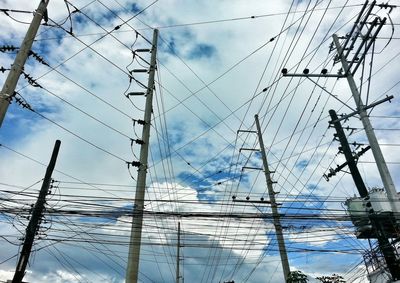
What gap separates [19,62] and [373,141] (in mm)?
11290

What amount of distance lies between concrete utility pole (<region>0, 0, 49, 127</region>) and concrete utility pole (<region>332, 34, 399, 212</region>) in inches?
433

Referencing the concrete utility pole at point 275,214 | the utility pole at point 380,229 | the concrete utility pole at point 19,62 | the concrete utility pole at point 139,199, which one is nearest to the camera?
the concrete utility pole at point 19,62

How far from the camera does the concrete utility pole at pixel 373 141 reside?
32.4ft

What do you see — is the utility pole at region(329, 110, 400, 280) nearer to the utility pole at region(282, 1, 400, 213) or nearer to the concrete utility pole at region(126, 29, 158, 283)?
the utility pole at region(282, 1, 400, 213)

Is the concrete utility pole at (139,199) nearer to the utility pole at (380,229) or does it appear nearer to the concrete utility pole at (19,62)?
the concrete utility pole at (19,62)

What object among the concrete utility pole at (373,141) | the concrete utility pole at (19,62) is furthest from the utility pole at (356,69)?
the concrete utility pole at (19,62)

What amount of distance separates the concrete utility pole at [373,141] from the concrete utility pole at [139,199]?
7921 mm

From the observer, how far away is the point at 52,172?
20156 millimetres

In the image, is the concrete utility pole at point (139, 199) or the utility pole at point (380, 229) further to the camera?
the utility pole at point (380, 229)

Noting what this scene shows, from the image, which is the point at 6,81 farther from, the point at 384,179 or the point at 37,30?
the point at 384,179

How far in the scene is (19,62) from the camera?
27.9ft

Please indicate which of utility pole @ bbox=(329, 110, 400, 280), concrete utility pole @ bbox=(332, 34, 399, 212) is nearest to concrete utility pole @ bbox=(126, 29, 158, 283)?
utility pole @ bbox=(329, 110, 400, 280)

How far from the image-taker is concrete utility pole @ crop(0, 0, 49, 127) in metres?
7.75

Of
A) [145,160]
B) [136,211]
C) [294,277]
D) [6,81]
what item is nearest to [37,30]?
[6,81]
